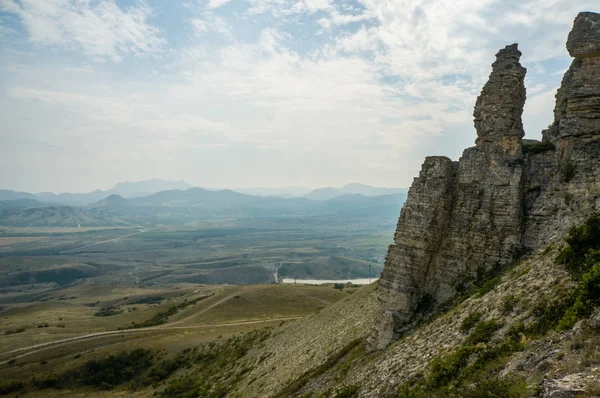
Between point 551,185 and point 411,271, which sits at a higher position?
point 551,185

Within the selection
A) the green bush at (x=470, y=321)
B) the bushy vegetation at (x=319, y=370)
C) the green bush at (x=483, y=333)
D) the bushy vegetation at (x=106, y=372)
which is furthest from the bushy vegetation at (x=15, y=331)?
the green bush at (x=483, y=333)

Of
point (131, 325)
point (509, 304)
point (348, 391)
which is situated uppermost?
point (509, 304)

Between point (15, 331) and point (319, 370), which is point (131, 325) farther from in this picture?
point (319, 370)

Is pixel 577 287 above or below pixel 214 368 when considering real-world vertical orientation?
above

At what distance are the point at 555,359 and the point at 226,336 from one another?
55417 mm

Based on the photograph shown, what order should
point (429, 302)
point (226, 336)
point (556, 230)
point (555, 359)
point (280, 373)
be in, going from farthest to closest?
point (226, 336), point (280, 373), point (429, 302), point (556, 230), point (555, 359)

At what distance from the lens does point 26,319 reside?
97250 millimetres

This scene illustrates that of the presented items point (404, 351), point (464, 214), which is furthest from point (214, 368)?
point (464, 214)

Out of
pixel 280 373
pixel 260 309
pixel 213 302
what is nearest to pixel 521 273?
pixel 280 373

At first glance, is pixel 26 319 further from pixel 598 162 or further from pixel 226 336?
pixel 598 162

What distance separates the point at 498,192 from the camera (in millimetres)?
21906

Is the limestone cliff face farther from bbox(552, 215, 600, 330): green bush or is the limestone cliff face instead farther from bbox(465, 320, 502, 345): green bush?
bbox(465, 320, 502, 345): green bush

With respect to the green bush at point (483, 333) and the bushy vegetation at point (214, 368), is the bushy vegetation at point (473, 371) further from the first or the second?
the bushy vegetation at point (214, 368)

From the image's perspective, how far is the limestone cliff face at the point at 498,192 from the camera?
19.2m
